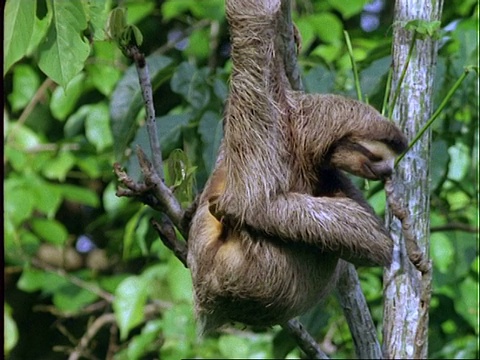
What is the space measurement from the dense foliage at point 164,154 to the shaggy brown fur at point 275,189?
0.37 m

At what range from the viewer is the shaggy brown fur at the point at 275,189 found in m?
3.29

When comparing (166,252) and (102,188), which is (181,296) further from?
(102,188)

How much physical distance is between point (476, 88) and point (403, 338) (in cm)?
208

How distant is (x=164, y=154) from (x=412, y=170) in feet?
4.96

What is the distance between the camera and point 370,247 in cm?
334

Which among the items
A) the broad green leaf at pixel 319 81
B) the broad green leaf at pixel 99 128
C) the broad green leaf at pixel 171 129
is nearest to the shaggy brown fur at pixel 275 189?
the broad green leaf at pixel 171 129

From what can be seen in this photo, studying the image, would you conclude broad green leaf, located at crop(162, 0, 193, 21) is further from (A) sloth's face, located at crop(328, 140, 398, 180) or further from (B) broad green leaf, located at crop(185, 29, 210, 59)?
(A) sloth's face, located at crop(328, 140, 398, 180)

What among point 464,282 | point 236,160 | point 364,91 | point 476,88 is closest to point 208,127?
point 364,91

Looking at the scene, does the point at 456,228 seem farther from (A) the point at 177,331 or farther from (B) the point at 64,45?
(B) the point at 64,45

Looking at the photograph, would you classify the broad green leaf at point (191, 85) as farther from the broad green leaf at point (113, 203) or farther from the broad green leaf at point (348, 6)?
the broad green leaf at point (348, 6)

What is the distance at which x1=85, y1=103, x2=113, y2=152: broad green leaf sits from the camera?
6516mm

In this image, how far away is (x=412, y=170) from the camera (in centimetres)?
365

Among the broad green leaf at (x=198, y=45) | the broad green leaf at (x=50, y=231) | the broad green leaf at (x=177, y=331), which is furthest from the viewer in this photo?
the broad green leaf at (x=198, y=45)

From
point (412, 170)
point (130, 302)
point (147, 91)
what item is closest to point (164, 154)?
point (147, 91)
